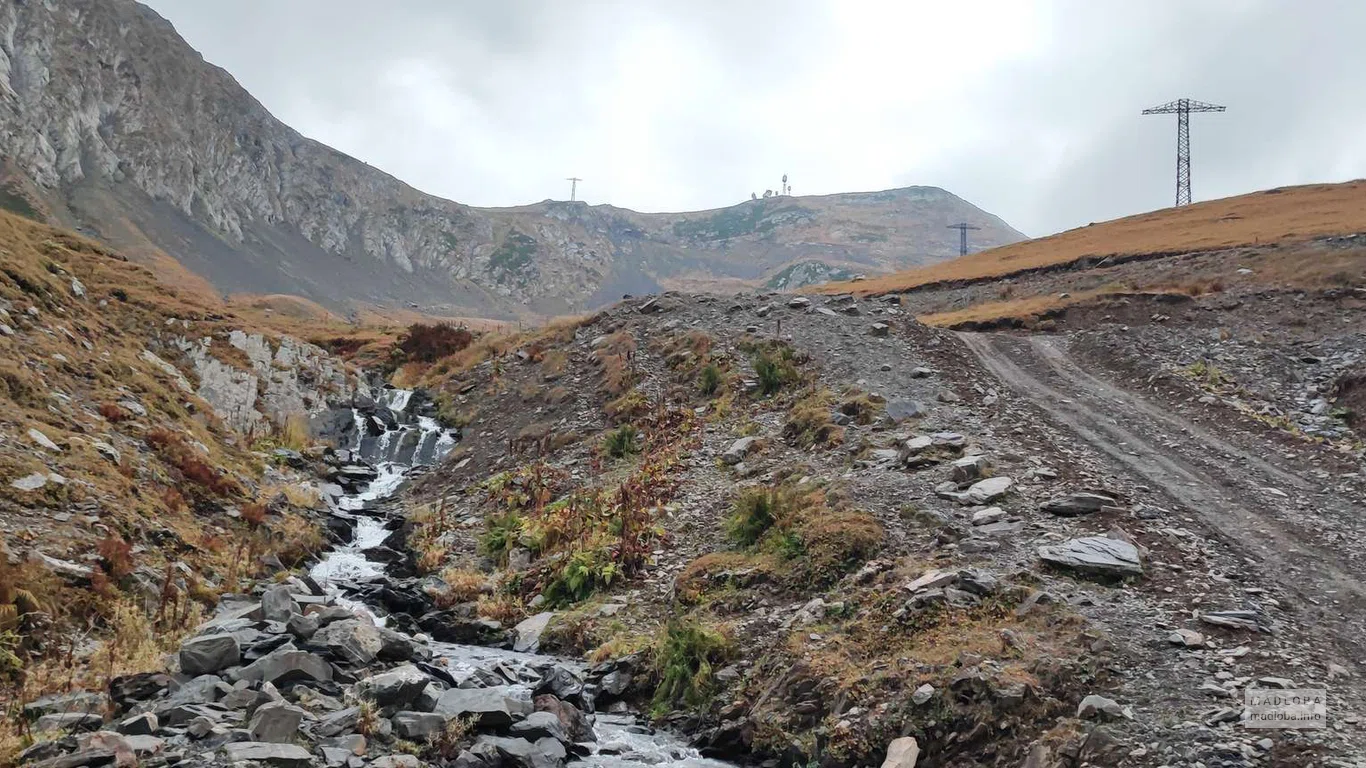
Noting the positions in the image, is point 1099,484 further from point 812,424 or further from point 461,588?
point 461,588

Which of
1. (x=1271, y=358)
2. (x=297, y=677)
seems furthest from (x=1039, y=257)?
(x=297, y=677)

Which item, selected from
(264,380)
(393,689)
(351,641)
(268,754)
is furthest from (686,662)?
(264,380)

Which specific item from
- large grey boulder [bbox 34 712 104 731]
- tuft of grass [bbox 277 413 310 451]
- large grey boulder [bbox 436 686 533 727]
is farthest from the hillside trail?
tuft of grass [bbox 277 413 310 451]

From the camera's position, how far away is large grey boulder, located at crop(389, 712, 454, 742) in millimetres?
9867

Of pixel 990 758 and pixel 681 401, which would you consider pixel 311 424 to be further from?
pixel 990 758

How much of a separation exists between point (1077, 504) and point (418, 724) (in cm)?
1105

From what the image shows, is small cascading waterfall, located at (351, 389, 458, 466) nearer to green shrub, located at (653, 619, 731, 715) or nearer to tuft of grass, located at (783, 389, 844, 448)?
tuft of grass, located at (783, 389, 844, 448)

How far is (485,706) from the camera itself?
10.6m

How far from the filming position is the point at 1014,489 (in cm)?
1490

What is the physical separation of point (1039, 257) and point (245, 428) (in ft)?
158

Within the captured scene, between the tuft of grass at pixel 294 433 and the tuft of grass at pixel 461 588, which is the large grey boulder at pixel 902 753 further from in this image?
the tuft of grass at pixel 294 433

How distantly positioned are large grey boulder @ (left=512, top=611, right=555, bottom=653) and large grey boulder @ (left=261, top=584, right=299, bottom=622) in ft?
13.3

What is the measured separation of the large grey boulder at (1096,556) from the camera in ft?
38.1

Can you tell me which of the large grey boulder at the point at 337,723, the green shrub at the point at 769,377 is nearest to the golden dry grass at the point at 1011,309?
the green shrub at the point at 769,377
